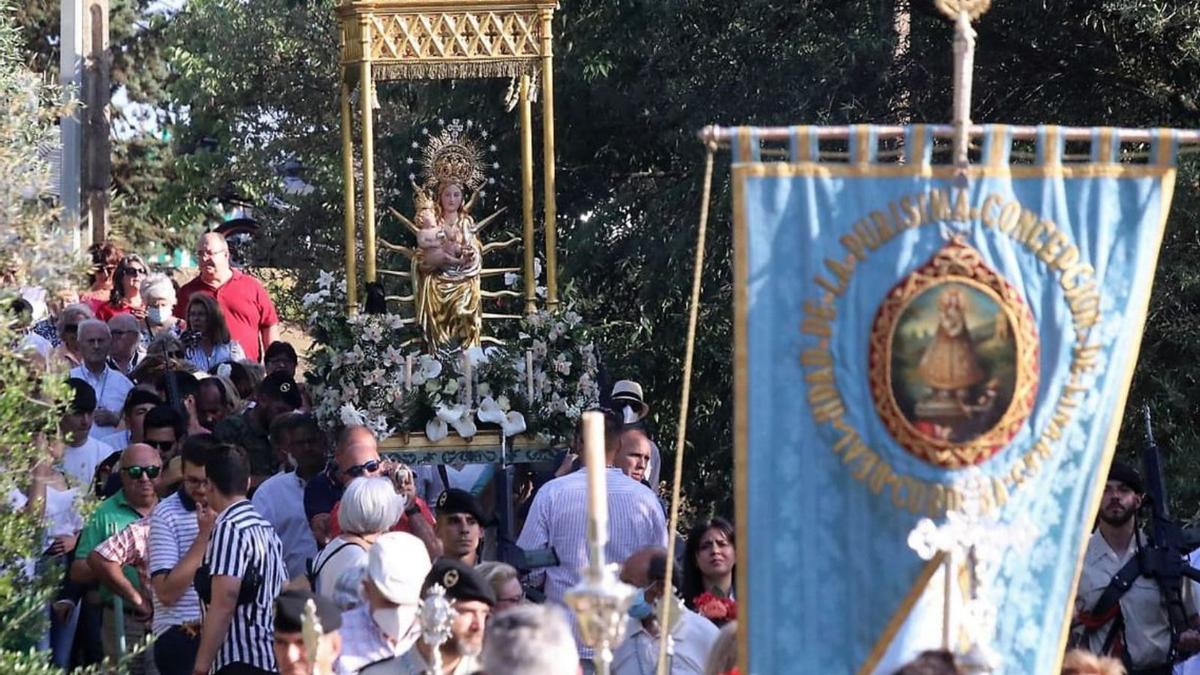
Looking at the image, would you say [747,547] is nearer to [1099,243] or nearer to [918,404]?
[918,404]

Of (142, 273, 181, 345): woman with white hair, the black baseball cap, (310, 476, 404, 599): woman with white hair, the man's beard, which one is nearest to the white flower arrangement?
the black baseball cap

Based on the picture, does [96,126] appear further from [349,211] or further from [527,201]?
[527,201]

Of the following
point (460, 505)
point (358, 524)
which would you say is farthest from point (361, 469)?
point (358, 524)

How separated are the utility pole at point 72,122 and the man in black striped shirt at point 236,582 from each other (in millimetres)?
9399

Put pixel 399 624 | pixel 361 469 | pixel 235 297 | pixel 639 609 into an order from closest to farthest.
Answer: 1. pixel 399 624
2. pixel 639 609
3. pixel 361 469
4. pixel 235 297

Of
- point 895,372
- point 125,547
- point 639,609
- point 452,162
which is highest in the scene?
point 452,162

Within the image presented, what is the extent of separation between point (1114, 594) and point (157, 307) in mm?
6810

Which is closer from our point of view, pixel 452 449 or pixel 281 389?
pixel 452 449

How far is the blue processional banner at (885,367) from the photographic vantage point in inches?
284

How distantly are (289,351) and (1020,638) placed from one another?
7.14 metres

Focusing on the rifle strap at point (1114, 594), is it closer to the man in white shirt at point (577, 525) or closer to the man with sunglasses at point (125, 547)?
the man in white shirt at point (577, 525)

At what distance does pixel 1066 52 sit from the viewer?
14.1 meters

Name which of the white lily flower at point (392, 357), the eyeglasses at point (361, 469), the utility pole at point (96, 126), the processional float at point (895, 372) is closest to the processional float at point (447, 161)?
the white lily flower at point (392, 357)

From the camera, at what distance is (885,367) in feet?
23.8
